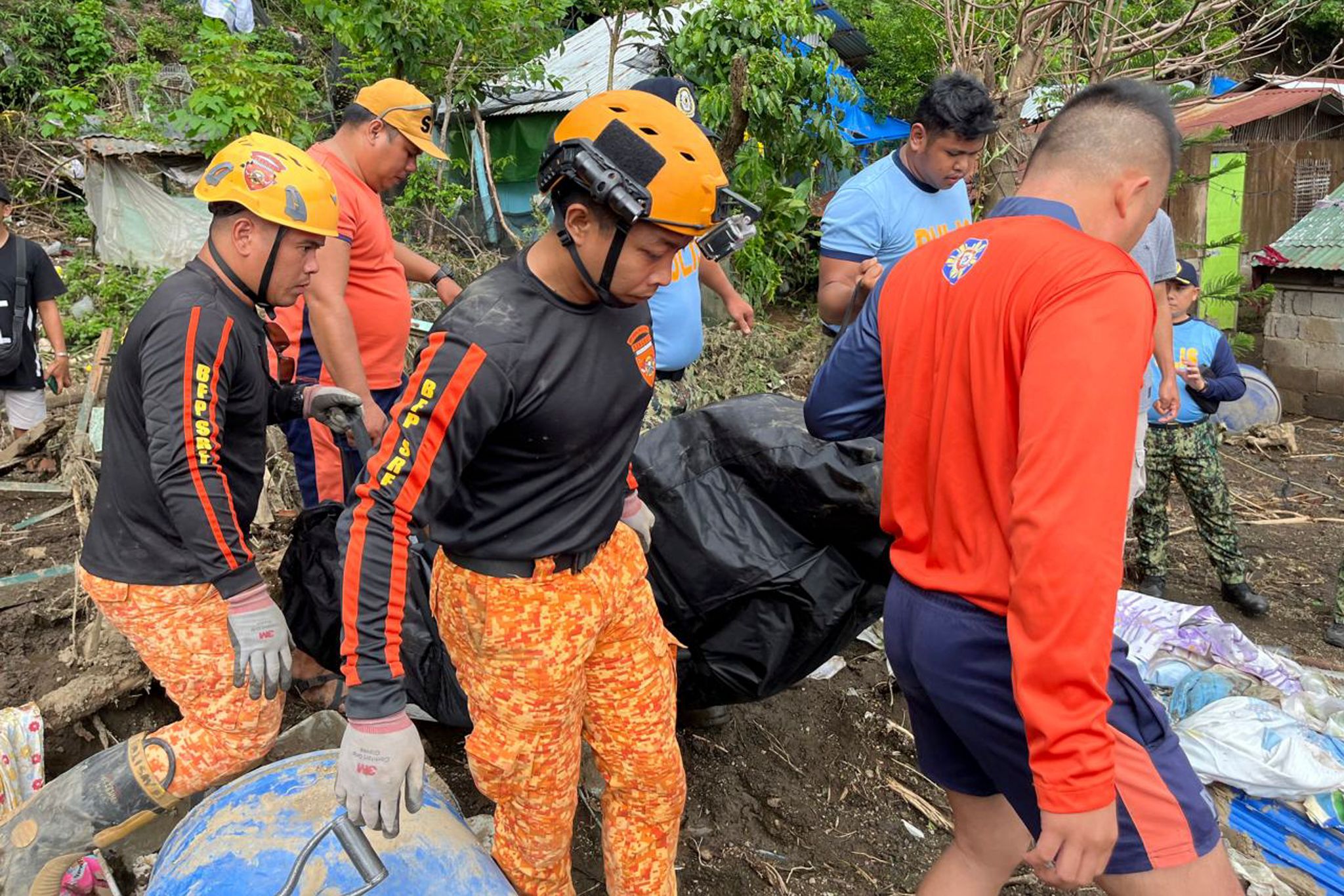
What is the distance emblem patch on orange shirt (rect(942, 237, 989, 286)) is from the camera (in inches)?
67.7

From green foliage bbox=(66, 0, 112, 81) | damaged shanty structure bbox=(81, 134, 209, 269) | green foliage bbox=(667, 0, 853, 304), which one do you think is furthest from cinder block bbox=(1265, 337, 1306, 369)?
green foliage bbox=(66, 0, 112, 81)

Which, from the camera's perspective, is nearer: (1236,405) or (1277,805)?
(1277,805)

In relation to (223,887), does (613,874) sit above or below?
below

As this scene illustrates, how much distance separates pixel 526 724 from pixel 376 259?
2.10m

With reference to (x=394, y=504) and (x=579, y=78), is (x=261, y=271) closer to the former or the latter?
(x=394, y=504)

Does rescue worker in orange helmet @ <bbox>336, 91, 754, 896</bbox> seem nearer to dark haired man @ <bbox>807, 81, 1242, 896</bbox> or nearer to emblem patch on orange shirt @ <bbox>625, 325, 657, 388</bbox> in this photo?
emblem patch on orange shirt @ <bbox>625, 325, 657, 388</bbox>

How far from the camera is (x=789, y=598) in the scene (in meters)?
2.78

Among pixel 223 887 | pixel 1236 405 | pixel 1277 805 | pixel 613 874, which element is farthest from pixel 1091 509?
pixel 1236 405

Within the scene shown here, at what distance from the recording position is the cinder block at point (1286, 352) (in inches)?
355

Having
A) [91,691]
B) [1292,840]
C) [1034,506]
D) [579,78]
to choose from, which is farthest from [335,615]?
[579,78]

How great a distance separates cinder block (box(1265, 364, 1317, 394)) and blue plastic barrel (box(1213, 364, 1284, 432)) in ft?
4.69

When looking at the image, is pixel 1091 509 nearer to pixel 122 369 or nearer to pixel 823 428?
pixel 823 428

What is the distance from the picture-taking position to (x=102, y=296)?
8.68 m

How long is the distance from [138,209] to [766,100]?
658cm
